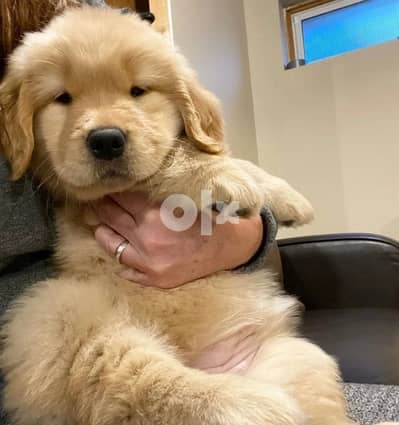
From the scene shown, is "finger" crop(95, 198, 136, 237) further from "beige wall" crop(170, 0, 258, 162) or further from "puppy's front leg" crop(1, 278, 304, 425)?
"beige wall" crop(170, 0, 258, 162)

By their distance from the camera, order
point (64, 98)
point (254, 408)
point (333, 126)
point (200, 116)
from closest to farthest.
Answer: point (254, 408) < point (64, 98) < point (200, 116) < point (333, 126)

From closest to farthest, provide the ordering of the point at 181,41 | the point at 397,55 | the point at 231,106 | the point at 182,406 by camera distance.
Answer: the point at 182,406 → the point at 181,41 → the point at 397,55 → the point at 231,106

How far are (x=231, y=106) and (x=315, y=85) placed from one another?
47cm

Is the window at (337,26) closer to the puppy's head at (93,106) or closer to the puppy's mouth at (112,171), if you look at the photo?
the puppy's head at (93,106)

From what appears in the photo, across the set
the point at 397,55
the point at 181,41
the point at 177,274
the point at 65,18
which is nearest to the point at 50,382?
the point at 177,274

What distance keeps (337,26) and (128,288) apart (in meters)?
2.52

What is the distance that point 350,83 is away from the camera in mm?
2766

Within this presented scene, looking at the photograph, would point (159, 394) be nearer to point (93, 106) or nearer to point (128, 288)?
point (128, 288)

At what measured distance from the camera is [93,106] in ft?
3.43

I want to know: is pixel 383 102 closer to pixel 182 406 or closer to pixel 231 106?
pixel 231 106

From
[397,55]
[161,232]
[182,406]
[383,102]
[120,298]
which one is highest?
[397,55]

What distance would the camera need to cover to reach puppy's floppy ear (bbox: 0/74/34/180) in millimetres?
1065

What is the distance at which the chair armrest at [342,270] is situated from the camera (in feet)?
5.38

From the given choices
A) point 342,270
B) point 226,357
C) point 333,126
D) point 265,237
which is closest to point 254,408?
point 226,357
